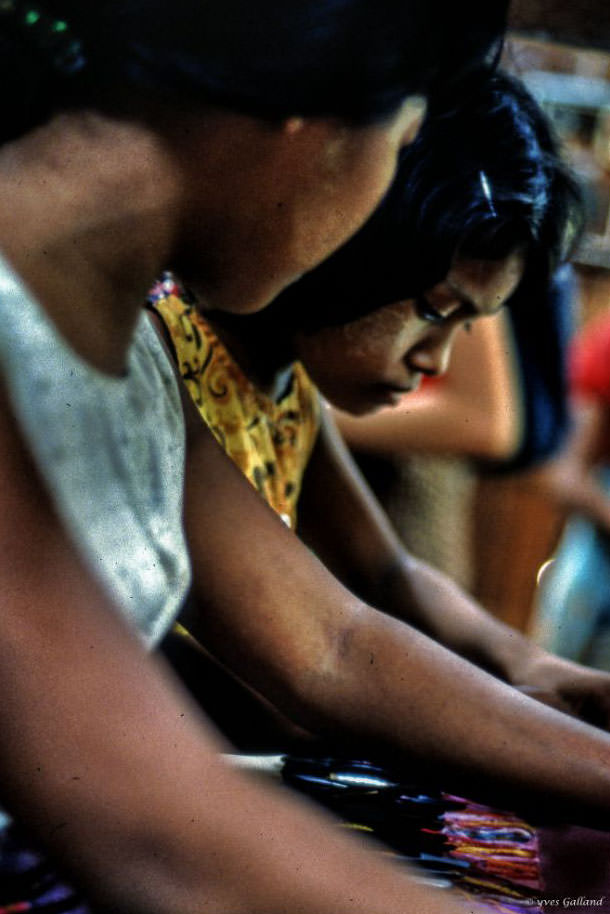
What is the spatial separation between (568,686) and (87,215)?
1.67 feet

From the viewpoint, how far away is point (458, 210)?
2.12 ft

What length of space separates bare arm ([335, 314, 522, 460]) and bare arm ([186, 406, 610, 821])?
39 cm

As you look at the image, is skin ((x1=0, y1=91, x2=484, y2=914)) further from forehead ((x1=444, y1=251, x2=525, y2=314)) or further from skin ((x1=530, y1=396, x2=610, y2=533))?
skin ((x1=530, y1=396, x2=610, y2=533))

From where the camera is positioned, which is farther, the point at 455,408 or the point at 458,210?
the point at 455,408

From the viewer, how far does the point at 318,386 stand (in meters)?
0.75

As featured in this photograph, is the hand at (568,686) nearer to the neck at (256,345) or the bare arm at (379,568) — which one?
the bare arm at (379,568)

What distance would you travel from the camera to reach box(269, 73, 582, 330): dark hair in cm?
64

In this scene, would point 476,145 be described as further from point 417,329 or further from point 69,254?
point 69,254

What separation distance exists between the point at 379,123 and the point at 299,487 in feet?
1.37

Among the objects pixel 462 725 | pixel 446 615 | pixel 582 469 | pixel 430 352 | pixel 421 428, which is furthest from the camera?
pixel 582 469

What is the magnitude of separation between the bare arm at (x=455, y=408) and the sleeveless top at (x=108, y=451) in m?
0.53

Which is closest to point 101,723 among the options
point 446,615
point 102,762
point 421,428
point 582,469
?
point 102,762

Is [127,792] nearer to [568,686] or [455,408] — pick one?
[568,686]

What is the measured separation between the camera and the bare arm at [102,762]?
0.33m
